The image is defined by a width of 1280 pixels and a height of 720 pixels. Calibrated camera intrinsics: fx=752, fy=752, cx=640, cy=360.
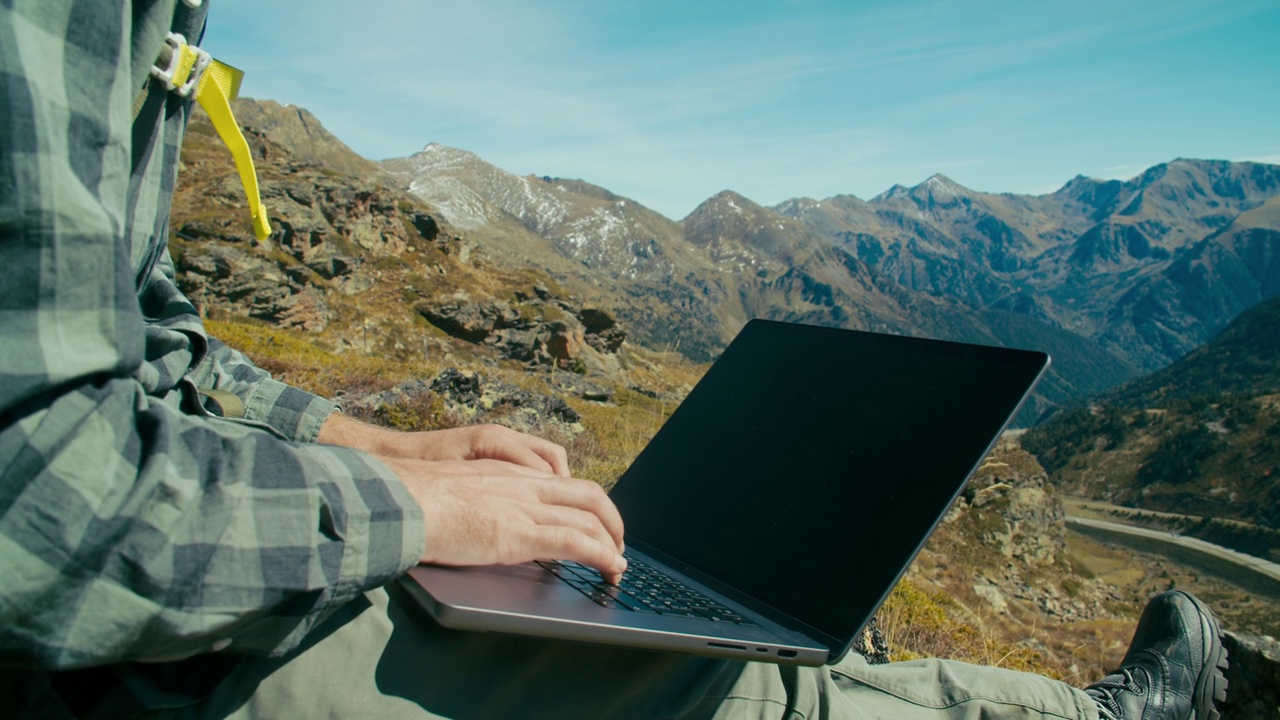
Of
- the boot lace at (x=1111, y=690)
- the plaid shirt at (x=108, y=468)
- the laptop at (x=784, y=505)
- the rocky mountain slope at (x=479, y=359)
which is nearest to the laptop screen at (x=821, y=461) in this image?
the laptop at (x=784, y=505)


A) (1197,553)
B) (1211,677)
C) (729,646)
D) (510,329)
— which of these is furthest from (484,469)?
(1197,553)

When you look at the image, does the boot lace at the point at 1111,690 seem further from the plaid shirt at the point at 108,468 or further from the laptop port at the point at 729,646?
the plaid shirt at the point at 108,468

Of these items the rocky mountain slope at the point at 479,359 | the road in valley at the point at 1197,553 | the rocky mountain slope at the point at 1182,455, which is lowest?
the road in valley at the point at 1197,553

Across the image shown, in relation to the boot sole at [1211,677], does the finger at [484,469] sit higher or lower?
higher

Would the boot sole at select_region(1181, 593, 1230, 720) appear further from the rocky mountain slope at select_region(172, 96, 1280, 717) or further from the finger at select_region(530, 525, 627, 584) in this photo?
the finger at select_region(530, 525, 627, 584)

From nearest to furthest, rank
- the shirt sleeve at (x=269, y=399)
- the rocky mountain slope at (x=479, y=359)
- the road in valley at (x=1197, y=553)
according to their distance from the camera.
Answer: the shirt sleeve at (x=269, y=399) → the rocky mountain slope at (x=479, y=359) → the road in valley at (x=1197, y=553)

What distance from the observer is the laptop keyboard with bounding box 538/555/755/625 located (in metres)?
1.32

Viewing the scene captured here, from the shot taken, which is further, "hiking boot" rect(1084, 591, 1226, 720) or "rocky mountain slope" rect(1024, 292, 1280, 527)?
"rocky mountain slope" rect(1024, 292, 1280, 527)

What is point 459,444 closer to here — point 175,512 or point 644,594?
point 644,594

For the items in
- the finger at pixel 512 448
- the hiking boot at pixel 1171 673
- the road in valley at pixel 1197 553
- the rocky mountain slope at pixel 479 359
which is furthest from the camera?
the road in valley at pixel 1197 553

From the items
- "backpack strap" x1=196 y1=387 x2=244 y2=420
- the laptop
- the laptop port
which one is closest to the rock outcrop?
the laptop

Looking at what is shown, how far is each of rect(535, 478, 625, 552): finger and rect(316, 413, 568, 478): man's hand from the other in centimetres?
14

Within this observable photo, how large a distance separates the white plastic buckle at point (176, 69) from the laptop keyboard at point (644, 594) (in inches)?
42.2

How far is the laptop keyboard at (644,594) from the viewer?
132cm
